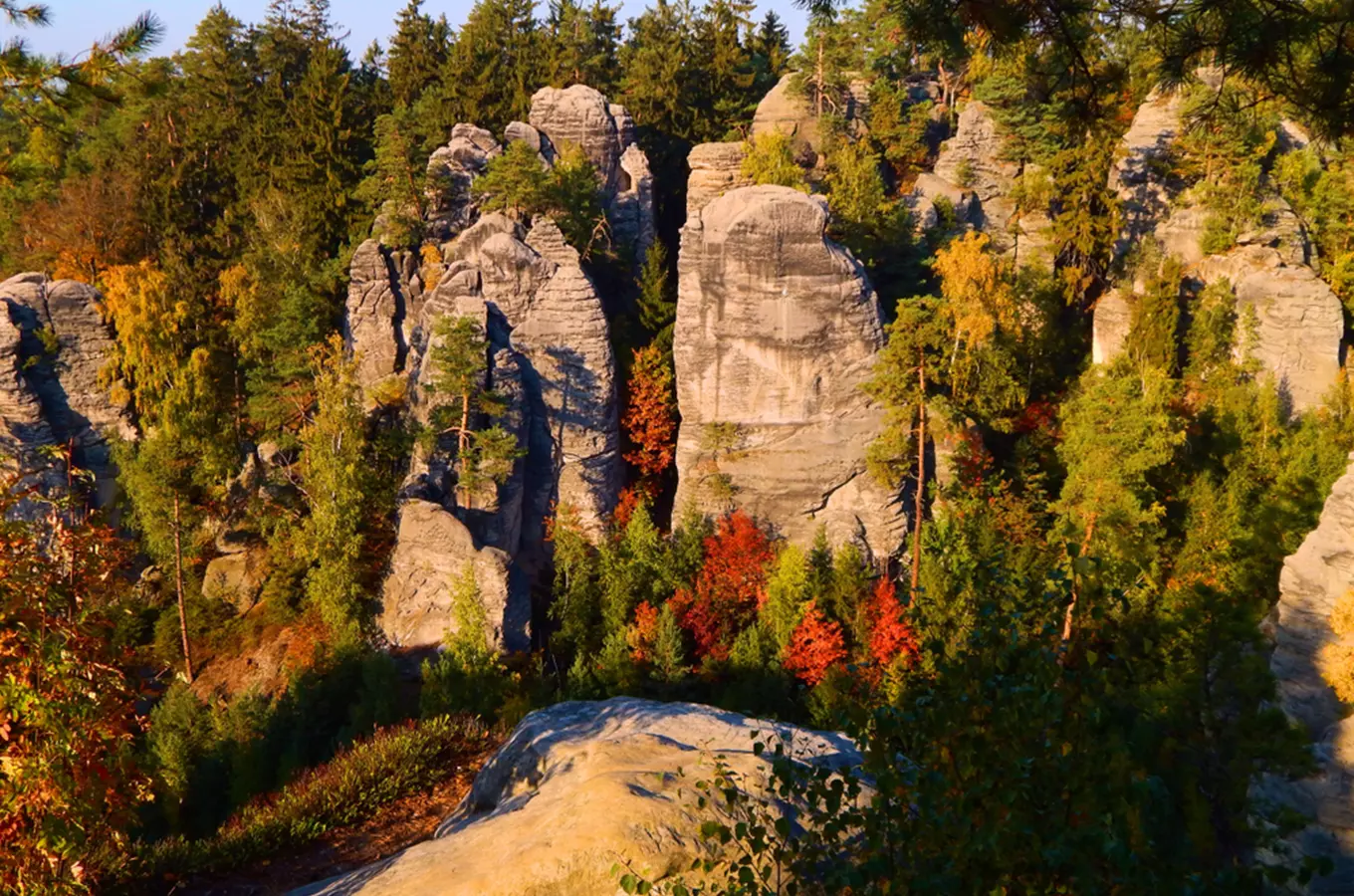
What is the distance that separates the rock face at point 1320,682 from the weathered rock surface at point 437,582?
16.6 metres

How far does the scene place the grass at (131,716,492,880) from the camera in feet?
35.7

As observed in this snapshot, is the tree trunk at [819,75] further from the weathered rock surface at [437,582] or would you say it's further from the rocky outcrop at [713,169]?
the weathered rock surface at [437,582]

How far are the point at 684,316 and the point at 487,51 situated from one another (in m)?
19.0

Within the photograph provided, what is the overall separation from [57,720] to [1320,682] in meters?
16.6

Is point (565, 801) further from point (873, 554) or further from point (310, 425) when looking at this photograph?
point (310, 425)

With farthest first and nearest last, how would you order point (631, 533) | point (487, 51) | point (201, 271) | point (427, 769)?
point (487, 51) → point (201, 271) → point (631, 533) → point (427, 769)

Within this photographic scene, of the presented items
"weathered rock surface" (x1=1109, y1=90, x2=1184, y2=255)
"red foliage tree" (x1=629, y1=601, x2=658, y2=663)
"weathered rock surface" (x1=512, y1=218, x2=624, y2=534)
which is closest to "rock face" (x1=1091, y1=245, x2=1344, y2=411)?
"weathered rock surface" (x1=1109, y1=90, x2=1184, y2=255)

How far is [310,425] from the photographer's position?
30422 millimetres

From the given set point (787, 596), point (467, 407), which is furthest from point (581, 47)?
point (787, 596)

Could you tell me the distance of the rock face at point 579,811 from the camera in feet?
24.8

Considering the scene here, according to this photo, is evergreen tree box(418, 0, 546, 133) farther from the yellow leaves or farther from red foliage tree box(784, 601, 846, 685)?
red foliage tree box(784, 601, 846, 685)

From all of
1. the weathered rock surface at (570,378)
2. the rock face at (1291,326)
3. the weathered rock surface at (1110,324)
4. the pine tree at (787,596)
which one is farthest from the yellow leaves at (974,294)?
the weathered rock surface at (570,378)

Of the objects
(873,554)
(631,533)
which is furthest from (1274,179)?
(631,533)

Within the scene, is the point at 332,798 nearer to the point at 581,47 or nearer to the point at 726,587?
the point at 726,587
